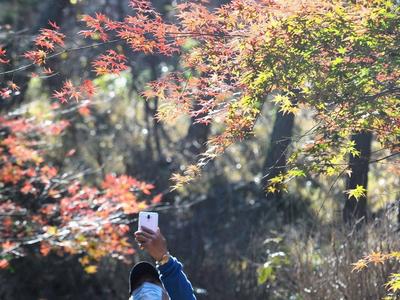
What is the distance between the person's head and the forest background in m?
2.52

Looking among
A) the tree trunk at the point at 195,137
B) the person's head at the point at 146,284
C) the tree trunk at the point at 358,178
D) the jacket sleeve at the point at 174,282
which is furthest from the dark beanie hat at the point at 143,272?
the tree trunk at the point at 195,137

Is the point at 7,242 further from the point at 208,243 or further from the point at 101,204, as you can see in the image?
the point at 208,243

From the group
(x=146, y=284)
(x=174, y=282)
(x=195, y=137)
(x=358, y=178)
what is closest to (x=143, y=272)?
(x=146, y=284)

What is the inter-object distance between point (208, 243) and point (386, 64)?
898 cm

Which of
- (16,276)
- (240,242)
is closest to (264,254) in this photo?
→ (240,242)

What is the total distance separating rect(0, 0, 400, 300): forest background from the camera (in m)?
5.95

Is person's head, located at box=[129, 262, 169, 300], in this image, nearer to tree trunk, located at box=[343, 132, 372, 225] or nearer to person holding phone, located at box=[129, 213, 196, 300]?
person holding phone, located at box=[129, 213, 196, 300]

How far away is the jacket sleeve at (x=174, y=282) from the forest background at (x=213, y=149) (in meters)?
2.24

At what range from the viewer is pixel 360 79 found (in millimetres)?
5867

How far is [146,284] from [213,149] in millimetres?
2716

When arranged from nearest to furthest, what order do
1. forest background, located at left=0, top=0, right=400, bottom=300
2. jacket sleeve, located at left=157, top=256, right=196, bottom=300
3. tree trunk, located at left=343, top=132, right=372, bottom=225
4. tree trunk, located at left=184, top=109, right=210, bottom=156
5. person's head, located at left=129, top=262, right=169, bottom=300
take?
person's head, located at left=129, top=262, right=169, bottom=300 → jacket sleeve, located at left=157, top=256, right=196, bottom=300 → forest background, located at left=0, top=0, right=400, bottom=300 → tree trunk, located at left=343, top=132, right=372, bottom=225 → tree trunk, located at left=184, top=109, right=210, bottom=156

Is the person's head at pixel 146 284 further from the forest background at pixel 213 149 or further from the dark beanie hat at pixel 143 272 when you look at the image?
the forest background at pixel 213 149

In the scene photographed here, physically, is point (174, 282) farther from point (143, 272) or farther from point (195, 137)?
point (195, 137)

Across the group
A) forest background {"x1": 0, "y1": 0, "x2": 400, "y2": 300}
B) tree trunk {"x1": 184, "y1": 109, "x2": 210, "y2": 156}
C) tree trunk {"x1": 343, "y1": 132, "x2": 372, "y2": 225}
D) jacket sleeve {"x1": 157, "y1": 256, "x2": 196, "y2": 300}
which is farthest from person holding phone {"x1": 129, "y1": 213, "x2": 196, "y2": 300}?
tree trunk {"x1": 184, "y1": 109, "x2": 210, "y2": 156}
